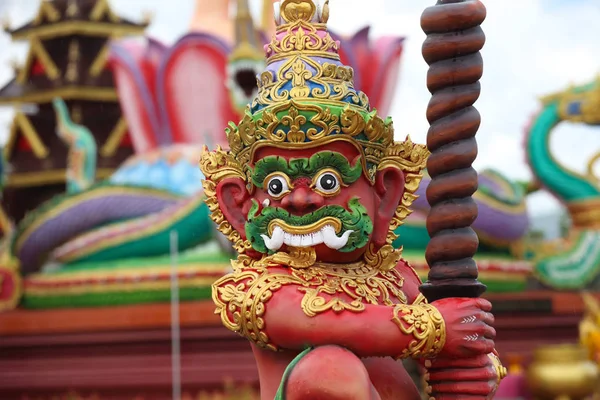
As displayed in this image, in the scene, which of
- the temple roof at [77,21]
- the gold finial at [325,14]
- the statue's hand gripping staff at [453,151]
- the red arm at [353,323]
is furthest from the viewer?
the temple roof at [77,21]

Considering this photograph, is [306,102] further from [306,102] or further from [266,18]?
[266,18]

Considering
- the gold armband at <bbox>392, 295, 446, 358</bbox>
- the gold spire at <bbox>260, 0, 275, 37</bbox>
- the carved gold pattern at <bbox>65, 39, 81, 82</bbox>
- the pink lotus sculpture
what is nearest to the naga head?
the gold armband at <bbox>392, 295, 446, 358</bbox>

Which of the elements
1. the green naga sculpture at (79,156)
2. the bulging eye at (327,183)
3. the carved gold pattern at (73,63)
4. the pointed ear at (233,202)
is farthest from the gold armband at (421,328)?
the carved gold pattern at (73,63)

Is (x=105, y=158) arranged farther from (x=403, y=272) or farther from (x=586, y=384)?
(x=403, y=272)

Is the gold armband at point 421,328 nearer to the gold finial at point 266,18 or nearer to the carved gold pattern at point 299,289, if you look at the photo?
the carved gold pattern at point 299,289

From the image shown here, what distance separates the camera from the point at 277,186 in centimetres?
269

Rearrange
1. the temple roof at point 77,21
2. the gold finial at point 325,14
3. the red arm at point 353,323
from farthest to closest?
the temple roof at point 77,21, the gold finial at point 325,14, the red arm at point 353,323

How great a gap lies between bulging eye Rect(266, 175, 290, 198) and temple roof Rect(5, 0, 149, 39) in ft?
50.3

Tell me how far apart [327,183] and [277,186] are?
149mm

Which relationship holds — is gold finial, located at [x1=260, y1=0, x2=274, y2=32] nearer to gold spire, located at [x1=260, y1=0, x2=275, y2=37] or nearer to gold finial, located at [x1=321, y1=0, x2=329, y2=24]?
gold spire, located at [x1=260, y1=0, x2=275, y2=37]

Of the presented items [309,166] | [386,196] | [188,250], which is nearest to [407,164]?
[386,196]

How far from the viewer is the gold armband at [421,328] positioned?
2498mm

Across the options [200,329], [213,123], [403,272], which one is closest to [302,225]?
[403,272]

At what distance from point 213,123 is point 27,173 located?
759 centimetres
